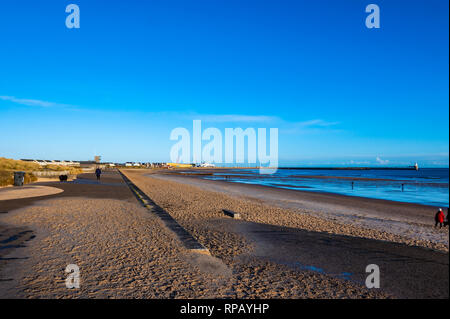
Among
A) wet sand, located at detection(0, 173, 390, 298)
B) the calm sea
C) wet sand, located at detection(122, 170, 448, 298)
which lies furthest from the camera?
the calm sea

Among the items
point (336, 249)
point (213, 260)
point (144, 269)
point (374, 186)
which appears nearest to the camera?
point (144, 269)

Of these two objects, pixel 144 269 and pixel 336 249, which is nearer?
pixel 144 269

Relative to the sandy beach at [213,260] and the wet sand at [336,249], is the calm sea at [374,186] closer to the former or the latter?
the wet sand at [336,249]

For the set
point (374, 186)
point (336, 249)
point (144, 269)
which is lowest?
point (374, 186)

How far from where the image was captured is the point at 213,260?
605cm

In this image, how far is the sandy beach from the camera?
14.7ft

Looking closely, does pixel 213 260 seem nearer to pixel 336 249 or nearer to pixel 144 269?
pixel 144 269

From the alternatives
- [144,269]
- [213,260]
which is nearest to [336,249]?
[213,260]

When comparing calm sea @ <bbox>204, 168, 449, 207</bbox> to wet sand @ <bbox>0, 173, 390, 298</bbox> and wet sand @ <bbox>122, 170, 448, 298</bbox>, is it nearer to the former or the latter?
wet sand @ <bbox>122, 170, 448, 298</bbox>

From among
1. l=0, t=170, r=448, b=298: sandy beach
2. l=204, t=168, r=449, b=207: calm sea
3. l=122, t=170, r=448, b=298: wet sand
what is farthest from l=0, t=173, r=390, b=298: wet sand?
l=204, t=168, r=449, b=207: calm sea

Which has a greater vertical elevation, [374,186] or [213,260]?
[213,260]

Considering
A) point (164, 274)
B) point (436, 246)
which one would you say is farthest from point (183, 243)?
point (436, 246)

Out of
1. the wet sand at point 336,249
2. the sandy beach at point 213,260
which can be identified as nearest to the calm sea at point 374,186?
the wet sand at point 336,249
